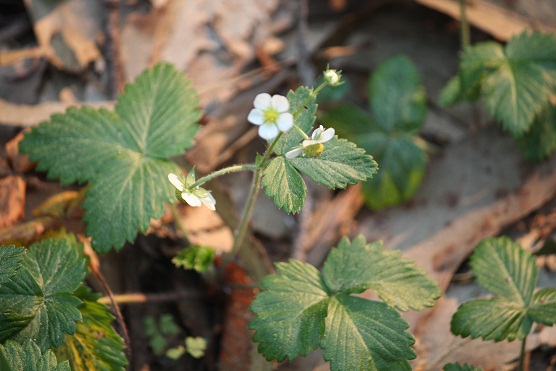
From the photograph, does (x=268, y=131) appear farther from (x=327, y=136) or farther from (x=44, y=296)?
(x=44, y=296)

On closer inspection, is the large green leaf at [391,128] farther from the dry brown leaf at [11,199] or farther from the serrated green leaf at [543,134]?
the dry brown leaf at [11,199]

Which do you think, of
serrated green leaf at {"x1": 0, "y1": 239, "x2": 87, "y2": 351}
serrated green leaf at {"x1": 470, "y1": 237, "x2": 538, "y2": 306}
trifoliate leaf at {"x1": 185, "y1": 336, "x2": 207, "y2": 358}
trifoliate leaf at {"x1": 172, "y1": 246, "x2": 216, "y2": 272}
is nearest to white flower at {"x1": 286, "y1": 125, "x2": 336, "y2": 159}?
trifoliate leaf at {"x1": 172, "y1": 246, "x2": 216, "y2": 272}

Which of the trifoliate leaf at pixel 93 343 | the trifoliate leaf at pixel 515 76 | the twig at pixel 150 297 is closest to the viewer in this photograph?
the trifoliate leaf at pixel 93 343

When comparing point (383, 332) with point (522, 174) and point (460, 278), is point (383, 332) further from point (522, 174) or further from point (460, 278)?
point (522, 174)

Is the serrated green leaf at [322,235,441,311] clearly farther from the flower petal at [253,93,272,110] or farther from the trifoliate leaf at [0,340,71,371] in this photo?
the trifoliate leaf at [0,340,71,371]

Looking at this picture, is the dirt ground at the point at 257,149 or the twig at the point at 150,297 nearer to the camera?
the twig at the point at 150,297

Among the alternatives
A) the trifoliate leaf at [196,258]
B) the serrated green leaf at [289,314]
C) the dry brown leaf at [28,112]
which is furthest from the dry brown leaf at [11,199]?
the serrated green leaf at [289,314]
